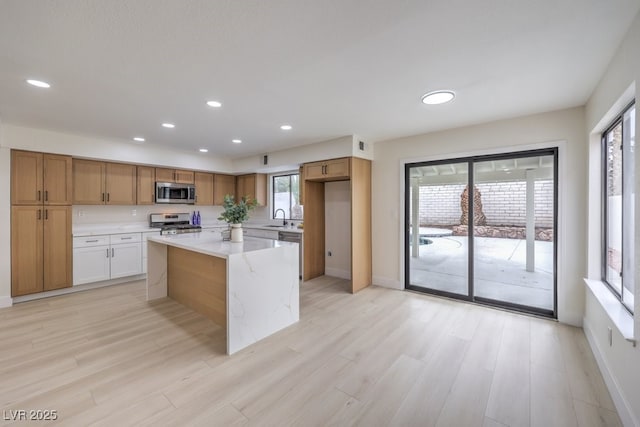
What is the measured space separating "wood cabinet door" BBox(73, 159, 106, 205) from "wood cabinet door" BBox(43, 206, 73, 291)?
1.05 feet

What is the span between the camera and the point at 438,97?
261cm

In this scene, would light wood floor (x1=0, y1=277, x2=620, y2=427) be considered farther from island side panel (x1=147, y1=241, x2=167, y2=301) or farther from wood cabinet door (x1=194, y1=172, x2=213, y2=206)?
wood cabinet door (x1=194, y1=172, x2=213, y2=206)

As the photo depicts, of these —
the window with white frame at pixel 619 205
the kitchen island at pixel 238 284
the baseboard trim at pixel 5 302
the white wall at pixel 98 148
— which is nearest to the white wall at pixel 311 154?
the white wall at pixel 98 148

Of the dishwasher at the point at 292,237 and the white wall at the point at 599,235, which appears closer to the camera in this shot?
the white wall at the point at 599,235

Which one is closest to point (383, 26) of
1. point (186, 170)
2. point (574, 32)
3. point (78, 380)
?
Answer: point (574, 32)

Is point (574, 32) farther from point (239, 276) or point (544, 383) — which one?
point (239, 276)

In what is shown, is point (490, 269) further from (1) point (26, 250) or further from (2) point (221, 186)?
(1) point (26, 250)

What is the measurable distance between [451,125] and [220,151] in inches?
158

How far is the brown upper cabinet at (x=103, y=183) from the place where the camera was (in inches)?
171

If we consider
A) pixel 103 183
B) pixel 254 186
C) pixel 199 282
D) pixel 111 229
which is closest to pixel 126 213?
pixel 111 229

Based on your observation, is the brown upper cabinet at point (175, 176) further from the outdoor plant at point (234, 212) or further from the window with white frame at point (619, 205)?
the window with white frame at point (619, 205)

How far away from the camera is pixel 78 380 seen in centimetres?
204

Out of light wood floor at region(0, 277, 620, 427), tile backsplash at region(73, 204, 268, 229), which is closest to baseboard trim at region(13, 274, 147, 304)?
light wood floor at region(0, 277, 620, 427)

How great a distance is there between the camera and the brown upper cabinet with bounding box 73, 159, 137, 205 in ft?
14.2
